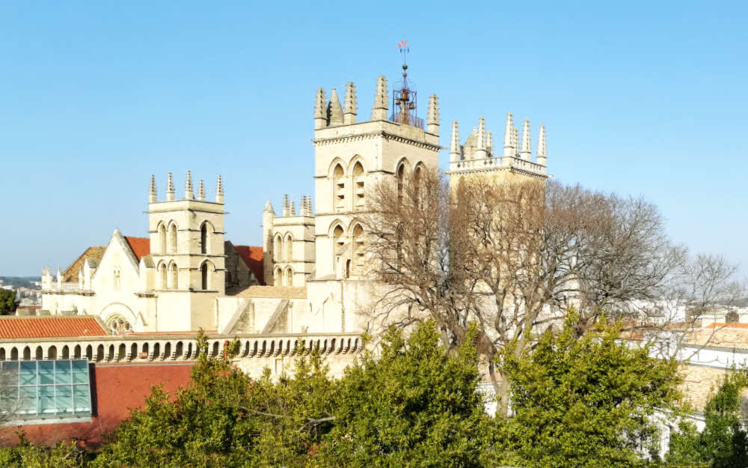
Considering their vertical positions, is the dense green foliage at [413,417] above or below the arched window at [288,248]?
below

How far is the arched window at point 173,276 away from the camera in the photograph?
51906 millimetres

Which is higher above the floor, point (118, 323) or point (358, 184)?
point (358, 184)

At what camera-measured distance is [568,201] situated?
40.4 m

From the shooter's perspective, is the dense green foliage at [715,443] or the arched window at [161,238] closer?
the dense green foliage at [715,443]

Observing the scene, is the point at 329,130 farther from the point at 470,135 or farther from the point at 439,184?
the point at 470,135

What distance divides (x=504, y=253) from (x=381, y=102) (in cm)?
939

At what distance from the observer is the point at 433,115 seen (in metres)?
46.0

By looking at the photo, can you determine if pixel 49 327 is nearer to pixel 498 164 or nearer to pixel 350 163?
pixel 350 163

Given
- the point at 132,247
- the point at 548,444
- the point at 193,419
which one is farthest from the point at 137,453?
the point at 132,247

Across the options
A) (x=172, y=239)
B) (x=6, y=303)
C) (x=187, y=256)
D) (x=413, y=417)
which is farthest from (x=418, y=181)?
(x=6, y=303)

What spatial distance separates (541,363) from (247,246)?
42146mm

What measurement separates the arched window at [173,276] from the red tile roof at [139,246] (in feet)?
11.2

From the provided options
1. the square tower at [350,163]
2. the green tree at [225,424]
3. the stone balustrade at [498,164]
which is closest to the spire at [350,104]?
the square tower at [350,163]

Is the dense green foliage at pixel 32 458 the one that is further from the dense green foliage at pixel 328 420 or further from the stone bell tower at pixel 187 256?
the stone bell tower at pixel 187 256
